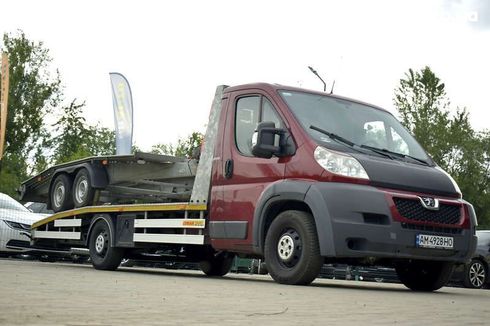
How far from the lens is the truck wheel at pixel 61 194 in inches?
505

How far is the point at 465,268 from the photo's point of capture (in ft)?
51.6

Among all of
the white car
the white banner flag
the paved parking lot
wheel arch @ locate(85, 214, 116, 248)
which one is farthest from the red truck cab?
the white banner flag

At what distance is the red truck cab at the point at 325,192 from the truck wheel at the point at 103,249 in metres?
2.36

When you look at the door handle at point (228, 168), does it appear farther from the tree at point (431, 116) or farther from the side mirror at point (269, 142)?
the tree at point (431, 116)

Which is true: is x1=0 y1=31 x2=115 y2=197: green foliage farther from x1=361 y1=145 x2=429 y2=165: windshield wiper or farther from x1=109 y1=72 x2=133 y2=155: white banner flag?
x1=361 y1=145 x2=429 y2=165: windshield wiper

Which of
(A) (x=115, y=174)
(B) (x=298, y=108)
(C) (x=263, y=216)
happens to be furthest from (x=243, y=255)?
(A) (x=115, y=174)

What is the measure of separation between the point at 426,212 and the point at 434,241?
1.10 ft

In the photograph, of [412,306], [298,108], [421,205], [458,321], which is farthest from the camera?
[298,108]

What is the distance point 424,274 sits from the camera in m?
10.0

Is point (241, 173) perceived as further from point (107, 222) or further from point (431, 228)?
point (107, 222)

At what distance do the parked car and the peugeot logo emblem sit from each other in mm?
7197

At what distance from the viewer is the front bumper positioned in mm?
8359

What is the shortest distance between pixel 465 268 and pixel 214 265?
231 inches

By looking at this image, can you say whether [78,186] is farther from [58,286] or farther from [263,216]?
[58,286]
